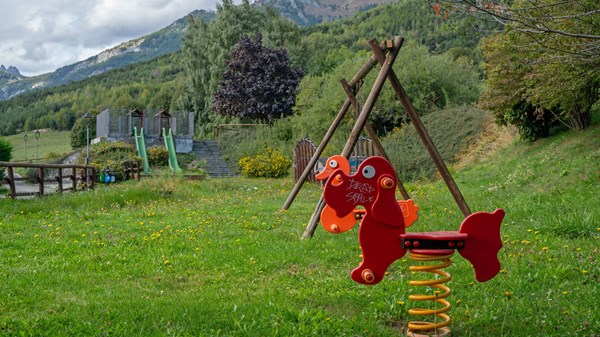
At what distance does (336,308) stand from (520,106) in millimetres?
15907

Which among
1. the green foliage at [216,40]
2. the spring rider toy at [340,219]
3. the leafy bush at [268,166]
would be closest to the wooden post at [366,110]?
the spring rider toy at [340,219]

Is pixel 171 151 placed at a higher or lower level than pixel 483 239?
lower

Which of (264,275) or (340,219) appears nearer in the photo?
(340,219)

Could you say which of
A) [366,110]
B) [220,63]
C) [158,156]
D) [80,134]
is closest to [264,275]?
[366,110]

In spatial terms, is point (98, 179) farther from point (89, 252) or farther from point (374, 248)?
point (374, 248)

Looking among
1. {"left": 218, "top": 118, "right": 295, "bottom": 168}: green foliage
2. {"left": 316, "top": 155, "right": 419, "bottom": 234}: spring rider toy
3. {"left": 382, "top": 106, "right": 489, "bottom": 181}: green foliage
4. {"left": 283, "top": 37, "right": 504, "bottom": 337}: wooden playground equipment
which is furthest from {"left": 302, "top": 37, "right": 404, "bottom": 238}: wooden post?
{"left": 218, "top": 118, "right": 295, "bottom": 168}: green foliage

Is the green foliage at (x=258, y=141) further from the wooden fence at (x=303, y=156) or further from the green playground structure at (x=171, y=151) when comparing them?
the wooden fence at (x=303, y=156)

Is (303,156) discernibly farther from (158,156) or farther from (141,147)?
(141,147)

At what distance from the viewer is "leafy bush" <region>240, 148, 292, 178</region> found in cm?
2991

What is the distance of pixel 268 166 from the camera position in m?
29.9

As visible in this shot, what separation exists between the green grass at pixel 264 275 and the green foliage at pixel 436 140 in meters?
9.71

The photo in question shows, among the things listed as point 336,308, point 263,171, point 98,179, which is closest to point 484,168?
point 263,171

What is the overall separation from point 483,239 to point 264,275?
299cm

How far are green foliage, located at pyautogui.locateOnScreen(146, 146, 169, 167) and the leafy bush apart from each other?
277 inches
